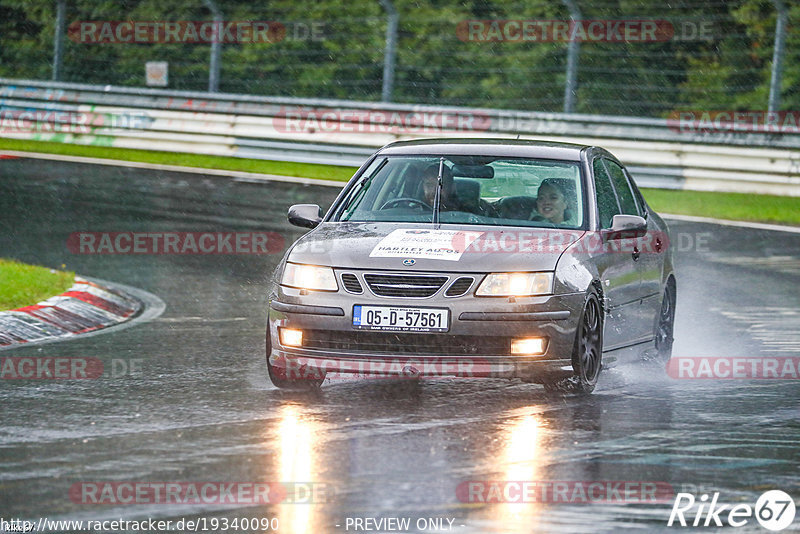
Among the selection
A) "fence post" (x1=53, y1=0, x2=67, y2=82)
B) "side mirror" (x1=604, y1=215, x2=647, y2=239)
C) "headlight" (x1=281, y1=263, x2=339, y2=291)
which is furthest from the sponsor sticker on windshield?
"fence post" (x1=53, y1=0, x2=67, y2=82)

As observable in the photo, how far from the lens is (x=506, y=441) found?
24.7ft

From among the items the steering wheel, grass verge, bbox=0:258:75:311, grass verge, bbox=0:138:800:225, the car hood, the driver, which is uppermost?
the driver

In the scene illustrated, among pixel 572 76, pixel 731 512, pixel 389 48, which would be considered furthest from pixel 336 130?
pixel 731 512

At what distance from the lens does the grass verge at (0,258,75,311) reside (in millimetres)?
11688

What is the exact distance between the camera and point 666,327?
35.4 ft

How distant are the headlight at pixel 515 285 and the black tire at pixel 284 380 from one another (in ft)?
4.05

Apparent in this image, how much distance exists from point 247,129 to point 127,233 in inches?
300

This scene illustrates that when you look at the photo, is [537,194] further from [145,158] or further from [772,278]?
[145,158]

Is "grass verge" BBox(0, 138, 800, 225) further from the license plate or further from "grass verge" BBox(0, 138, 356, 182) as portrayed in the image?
the license plate

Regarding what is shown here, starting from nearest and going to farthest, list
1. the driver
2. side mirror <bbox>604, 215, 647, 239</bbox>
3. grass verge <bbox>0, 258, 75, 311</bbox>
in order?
side mirror <bbox>604, 215, 647, 239</bbox>, the driver, grass verge <bbox>0, 258, 75, 311</bbox>

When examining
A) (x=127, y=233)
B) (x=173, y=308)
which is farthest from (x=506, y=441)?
(x=127, y=233)

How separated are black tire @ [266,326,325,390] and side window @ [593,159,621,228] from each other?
2042 mm

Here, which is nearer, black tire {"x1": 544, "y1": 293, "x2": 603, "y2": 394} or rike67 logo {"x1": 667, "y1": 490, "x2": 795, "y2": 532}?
rike67 logo {"x1": 667, "y1": 490, "x2": 795, "y2": 532}

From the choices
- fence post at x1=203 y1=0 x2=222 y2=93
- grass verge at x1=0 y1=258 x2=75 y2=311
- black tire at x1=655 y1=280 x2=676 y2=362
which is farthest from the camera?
fence post at x1=203 y1=0 x2=222 y2=93
